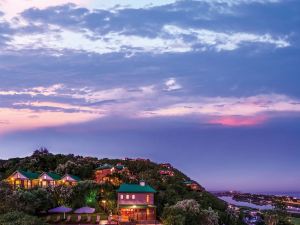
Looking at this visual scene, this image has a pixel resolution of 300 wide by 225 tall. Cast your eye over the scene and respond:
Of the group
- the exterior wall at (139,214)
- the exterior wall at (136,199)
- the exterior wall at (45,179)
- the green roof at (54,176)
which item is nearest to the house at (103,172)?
the green roof at (54,176)

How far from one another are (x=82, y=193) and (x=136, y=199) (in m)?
7.58

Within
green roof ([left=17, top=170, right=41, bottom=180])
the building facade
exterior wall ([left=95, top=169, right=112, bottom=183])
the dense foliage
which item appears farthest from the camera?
exterior wall ([left=95, top=169, right=112, bottom=183])

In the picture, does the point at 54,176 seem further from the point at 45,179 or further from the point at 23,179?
the point at 23,179

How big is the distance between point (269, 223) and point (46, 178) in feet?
154

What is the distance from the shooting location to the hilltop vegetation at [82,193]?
57769 millimetres

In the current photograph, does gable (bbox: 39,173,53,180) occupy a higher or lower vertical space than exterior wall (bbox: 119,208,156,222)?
higher

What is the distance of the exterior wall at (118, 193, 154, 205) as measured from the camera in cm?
6675

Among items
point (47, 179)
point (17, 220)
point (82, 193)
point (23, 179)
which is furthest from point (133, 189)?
point (17, 220)

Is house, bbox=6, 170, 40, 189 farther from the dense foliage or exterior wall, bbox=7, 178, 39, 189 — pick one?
the dense foliage

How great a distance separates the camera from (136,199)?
221 ft

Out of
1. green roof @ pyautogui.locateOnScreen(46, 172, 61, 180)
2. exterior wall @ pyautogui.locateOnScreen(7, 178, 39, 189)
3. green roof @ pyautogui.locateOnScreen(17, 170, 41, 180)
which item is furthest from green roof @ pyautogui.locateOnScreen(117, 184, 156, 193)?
green roof @ pyautogui.locateOnScreen(17, 170, 41, 180)

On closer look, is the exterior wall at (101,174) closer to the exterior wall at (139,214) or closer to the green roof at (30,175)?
the green roof at (30,175)

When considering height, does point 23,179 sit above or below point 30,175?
below

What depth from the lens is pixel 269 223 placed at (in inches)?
3871
